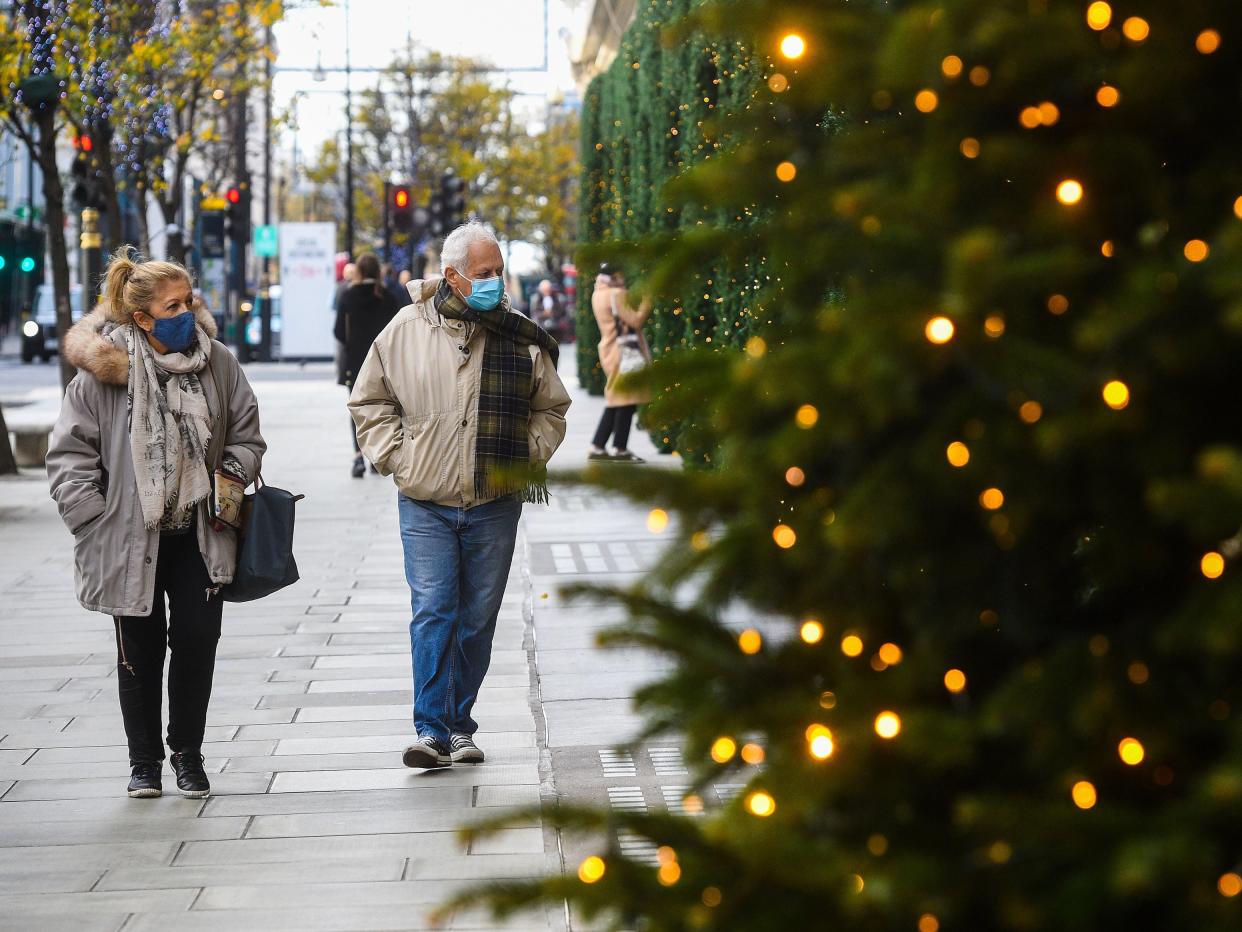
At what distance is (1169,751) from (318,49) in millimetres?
42407

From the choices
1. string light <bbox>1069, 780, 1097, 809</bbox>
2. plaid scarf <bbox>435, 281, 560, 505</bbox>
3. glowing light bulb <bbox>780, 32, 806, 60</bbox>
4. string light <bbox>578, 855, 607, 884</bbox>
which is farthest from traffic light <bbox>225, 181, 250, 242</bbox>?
string light <bbox>1069, 780, 1097, 809</bbox>

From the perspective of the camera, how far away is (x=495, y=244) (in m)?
6.52

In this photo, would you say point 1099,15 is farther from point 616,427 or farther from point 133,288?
point 616,427

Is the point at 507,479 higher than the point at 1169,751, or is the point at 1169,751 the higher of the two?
the point at 507,479

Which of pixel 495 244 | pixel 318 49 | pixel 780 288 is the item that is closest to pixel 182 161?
pixel 318 49

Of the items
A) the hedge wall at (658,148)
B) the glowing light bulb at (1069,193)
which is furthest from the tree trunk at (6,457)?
the glowing light bulb at (1069,193)

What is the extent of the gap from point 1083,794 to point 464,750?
4652mm

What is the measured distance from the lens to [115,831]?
5.76 metres

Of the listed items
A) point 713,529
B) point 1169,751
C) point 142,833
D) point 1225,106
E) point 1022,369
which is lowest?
point 142,833

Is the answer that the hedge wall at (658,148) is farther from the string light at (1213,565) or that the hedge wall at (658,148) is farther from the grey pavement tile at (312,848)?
the string light at (1213,565)

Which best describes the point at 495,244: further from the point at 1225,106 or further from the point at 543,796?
the point at 1225,106

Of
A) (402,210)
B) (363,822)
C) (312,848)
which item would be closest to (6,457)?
(363,822)

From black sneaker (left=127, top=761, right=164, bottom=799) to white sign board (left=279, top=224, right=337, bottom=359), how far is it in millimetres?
36311

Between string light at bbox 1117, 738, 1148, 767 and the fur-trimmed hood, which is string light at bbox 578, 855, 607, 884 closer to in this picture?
string light at bbox 1117, 738, 1148, 767
